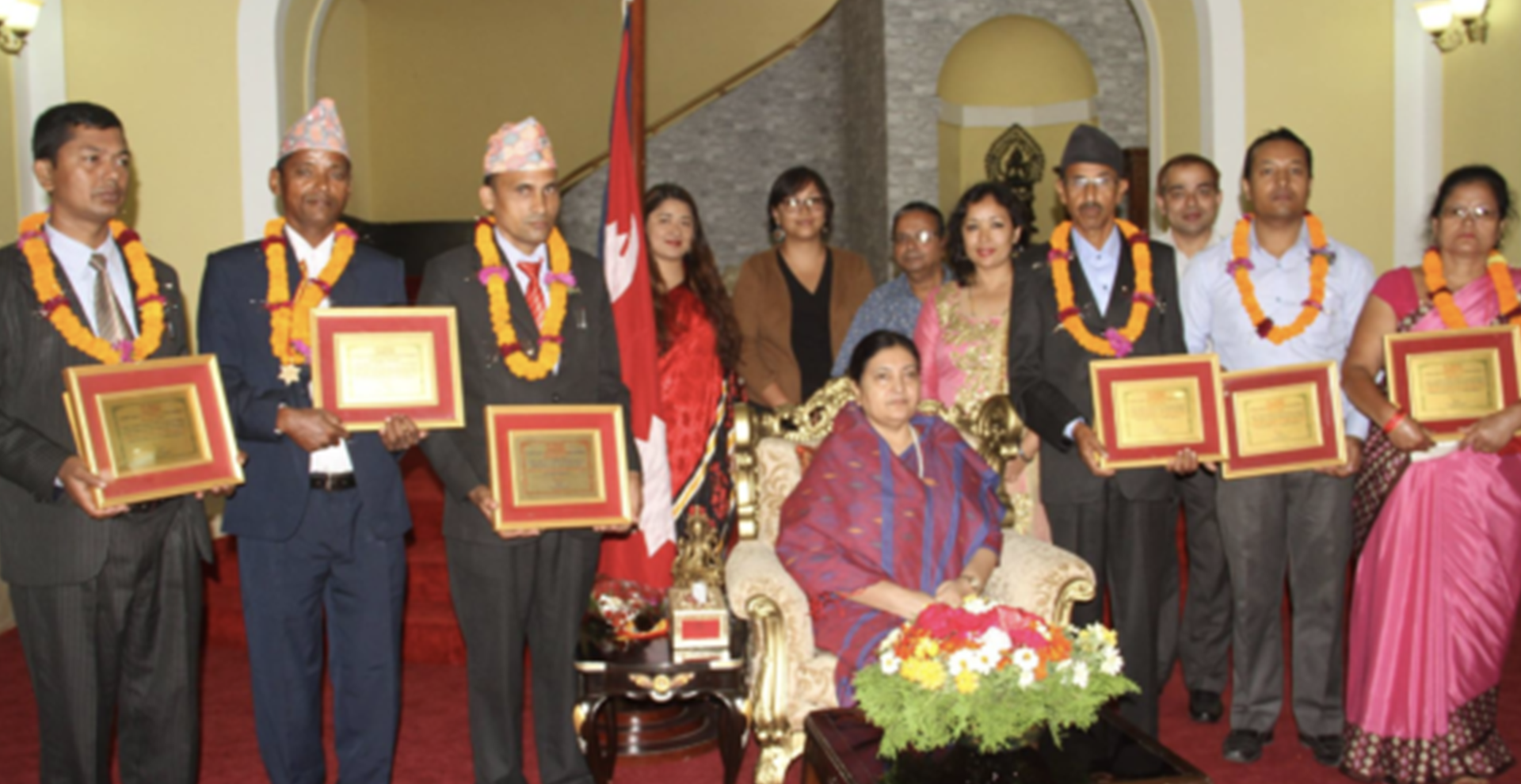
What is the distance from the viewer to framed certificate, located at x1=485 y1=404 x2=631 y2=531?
3.28m

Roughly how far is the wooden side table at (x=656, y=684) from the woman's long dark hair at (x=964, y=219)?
1.58 meters

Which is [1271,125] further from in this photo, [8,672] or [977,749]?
[8,672]

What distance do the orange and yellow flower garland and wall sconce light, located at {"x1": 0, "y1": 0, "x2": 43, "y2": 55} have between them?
2674 millimetres

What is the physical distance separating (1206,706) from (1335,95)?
125 inches

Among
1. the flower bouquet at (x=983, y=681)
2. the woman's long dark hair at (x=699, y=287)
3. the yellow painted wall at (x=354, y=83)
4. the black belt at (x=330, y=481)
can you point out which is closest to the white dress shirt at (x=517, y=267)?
the black belt at (x=330, y=481)

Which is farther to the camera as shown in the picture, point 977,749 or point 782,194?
point 782,194

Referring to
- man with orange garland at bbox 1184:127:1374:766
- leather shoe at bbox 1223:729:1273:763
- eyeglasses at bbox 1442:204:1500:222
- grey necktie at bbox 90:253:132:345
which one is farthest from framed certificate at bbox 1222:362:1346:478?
grey necktie at bbox 90:253:132:345

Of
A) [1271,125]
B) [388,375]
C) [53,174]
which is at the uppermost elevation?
[1271,125]

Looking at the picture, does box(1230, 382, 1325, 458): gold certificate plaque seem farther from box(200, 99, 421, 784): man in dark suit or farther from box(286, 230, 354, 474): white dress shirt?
box(286, 230, 354, 474): white dress shirt

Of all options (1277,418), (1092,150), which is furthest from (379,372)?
(1277,418)

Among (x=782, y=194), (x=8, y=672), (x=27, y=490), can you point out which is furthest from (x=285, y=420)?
(x=8, y=672)

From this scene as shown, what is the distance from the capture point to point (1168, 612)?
4418 millimetres

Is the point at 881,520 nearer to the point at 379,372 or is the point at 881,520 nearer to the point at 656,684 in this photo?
the point at 656,684

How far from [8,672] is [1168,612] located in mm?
4667
